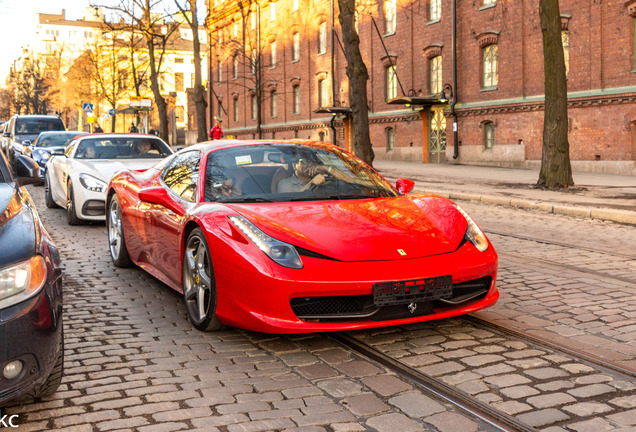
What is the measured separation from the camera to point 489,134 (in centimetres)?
2972

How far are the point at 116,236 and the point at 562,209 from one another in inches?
333

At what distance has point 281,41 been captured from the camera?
4666 cm

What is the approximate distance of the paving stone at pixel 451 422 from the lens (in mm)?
3317

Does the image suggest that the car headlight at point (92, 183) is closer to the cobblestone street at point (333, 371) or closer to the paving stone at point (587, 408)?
the cobblestone street at point (333, 371)

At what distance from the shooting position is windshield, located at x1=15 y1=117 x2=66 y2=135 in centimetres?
2647

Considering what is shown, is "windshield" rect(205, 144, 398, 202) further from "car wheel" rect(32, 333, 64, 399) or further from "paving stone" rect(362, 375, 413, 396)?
"car wheel" rect(32, 333, 64, 399)

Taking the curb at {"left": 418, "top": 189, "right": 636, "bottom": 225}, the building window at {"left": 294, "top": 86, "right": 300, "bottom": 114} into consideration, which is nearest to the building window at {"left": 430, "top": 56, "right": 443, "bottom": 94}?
the building window at {"left": 294, "top": 86, "right": 300, "bottom": 114}

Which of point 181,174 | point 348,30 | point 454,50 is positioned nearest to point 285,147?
point 181,174

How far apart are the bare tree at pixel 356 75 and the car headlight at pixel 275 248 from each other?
16.8 metres

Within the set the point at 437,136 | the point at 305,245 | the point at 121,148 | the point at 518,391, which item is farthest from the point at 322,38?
the point at 518,391

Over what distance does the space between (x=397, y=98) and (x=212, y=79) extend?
31.8 metres

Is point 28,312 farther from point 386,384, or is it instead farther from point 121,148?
point 121,148

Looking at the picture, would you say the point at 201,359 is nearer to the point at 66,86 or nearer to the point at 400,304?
the point at 400,304

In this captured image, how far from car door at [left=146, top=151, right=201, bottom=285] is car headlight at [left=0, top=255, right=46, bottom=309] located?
2.14 meters
